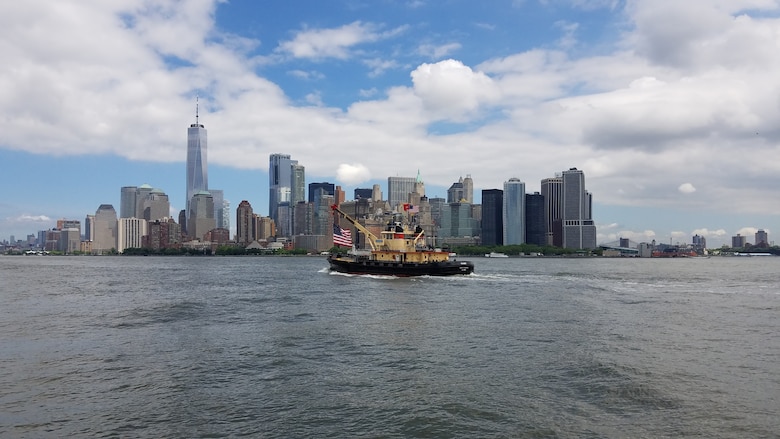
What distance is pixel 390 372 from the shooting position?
2516 centimetres

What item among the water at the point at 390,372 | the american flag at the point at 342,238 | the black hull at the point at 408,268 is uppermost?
the american flag at the point at 342,238

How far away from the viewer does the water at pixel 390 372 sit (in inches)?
721

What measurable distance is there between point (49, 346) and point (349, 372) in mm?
19022

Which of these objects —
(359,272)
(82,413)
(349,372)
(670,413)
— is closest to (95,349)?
(82,413)

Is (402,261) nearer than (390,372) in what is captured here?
No

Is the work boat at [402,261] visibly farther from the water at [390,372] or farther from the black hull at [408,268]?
the water at [390,372]

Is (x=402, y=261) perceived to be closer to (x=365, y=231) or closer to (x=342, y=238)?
(x=342, y=238)

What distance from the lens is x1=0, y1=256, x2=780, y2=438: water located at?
60.1 ft

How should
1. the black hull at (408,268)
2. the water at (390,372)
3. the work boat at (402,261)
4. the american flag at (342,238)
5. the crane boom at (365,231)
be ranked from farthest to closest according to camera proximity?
the crane boom at (365,231) → the american flag at (342,238) → the work boat at (402,261) → the black hull at (408,268) → the water at (390,372)

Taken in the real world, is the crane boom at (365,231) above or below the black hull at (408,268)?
above

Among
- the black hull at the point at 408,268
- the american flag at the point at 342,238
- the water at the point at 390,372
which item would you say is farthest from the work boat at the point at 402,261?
the water at the point at 390,372

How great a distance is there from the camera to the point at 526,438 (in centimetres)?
1694

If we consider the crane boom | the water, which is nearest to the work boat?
the crane boom

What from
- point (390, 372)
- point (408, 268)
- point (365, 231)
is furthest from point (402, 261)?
point (390, 372)
